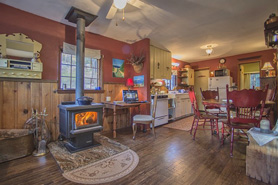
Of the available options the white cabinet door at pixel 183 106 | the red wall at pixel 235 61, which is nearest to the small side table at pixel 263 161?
the white cabinet door at pixel 183 106

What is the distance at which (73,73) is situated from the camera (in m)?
3.26

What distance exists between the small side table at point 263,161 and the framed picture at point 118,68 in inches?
127

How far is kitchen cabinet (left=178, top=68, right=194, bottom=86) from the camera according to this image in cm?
639

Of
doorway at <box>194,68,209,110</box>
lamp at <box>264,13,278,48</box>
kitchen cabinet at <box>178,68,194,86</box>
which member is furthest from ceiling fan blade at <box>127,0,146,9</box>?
doorway at <box>194,68,209,110</box>

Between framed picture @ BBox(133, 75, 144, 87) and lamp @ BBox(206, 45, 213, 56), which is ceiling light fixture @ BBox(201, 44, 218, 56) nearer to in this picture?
Answer: lamp @ BBox(206, 45, 213, 56)

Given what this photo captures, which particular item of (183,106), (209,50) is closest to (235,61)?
(209,50)

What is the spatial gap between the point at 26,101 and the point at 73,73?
1096mm

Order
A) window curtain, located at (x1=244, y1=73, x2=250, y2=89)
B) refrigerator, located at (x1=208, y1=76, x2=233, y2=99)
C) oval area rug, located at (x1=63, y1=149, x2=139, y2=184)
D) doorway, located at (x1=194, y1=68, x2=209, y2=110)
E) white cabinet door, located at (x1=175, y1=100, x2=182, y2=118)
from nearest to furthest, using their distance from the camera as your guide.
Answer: oval area rug, located at (x1=63, y1=149, x2=139, y2=184) → white cabinet door, located at (x1=175, y1=100, x2=182, y2=118) → refrigerator, located at (x1=208, y1=76, x2=233, y2=99) → window curtain, located at (x1=244, y1=73, x2=250, y2=89) → doorway, located at (x1=194, y1=68, x2=209, y2=110)

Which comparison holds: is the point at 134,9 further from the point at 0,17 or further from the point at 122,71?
the point at 0,17

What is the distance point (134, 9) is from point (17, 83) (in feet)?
8.39

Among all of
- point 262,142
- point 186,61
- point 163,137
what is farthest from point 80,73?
point 186,61

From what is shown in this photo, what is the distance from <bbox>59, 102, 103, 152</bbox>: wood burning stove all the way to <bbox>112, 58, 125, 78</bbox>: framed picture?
61.6 inches

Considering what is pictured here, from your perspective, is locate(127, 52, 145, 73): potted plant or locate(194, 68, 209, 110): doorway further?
locate(194, 68, 209, 110): doorway

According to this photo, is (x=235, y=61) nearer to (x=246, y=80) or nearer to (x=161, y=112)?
(x=246, y=80)
